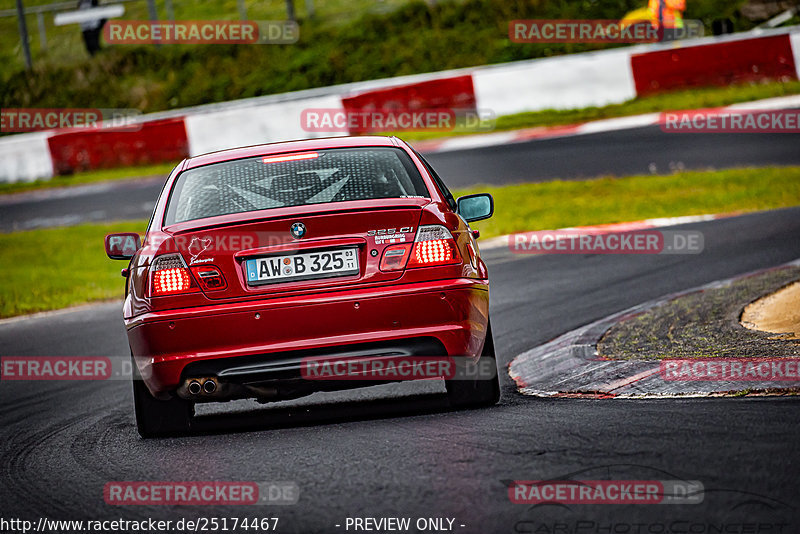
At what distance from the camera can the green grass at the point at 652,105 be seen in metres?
21.2

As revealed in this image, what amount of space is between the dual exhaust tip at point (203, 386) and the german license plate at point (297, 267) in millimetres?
509

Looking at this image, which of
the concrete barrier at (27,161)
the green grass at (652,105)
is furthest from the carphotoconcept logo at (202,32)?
the green grass at (652,105)

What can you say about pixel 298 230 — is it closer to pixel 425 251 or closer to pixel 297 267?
pixel 297 267

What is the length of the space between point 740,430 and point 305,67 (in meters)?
27.7

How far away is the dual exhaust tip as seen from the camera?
5.98 meters

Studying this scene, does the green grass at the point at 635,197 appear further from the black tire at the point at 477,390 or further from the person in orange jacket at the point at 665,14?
the black tire at the point at 477,390

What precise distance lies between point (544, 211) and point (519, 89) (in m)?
7.02

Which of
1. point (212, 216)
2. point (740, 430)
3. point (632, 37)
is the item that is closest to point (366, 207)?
point (212, 216)

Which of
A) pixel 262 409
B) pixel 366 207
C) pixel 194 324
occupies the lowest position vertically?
pixel 262 409

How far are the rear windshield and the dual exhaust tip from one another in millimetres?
855

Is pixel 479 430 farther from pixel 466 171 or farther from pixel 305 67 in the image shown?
pixel 305 67

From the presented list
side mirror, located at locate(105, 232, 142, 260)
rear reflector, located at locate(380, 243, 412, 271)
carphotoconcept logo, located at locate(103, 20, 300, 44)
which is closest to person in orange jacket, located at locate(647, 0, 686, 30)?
carphotoconcept logo, located at locate(103, 20, 300, 44)

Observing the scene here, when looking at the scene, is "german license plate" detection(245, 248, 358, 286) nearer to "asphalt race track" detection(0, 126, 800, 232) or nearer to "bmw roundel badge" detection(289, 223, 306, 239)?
"bmw roundel badge" detection(289, 223, 306, 239)

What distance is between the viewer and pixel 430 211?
20.1 feet
